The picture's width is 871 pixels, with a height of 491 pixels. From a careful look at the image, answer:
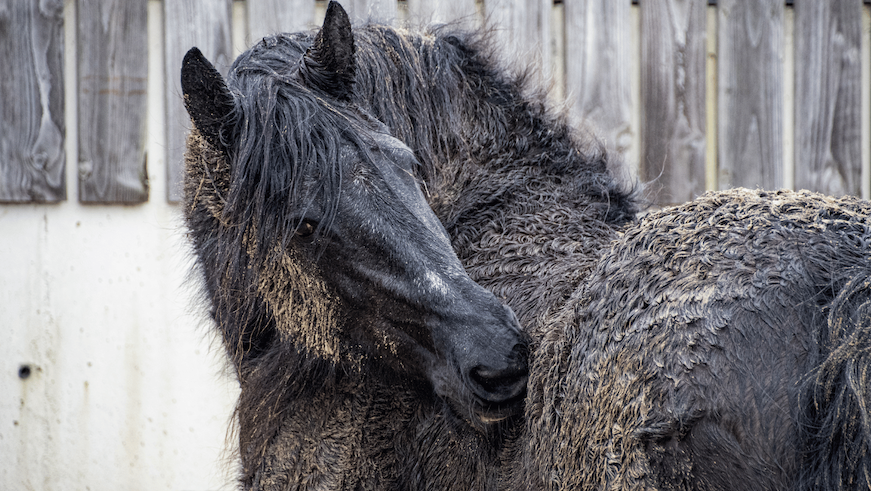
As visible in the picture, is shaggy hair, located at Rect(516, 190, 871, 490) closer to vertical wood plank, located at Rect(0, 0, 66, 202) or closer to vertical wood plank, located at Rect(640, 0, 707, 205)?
vertical wood plank, located at Rect(640, 0, 707, 205)

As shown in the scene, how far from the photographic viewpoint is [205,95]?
1.66m

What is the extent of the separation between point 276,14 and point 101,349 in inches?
89.7

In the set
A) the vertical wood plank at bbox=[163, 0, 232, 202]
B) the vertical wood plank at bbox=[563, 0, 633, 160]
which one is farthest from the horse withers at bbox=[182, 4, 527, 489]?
the vertical wood plank at bbox=[563, 0, 633, 160]

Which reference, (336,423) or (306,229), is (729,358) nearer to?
(306,229)

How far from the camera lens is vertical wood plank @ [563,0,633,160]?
3.92 metres

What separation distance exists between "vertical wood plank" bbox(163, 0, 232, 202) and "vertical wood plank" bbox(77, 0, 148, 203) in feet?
0.49

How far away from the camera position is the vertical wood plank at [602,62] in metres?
3.92

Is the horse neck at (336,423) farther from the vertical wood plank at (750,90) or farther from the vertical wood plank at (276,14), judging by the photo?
the vertical wood plank at (750,90)

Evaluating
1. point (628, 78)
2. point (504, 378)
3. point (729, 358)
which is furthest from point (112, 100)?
point (729, 358)

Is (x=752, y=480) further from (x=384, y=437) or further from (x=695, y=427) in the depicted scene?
(x=384, y=437)

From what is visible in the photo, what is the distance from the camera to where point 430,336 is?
5.28ft

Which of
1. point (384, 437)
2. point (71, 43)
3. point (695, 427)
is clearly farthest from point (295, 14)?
point (695, 427)

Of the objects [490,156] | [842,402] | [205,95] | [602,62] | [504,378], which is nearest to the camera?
[842,402]

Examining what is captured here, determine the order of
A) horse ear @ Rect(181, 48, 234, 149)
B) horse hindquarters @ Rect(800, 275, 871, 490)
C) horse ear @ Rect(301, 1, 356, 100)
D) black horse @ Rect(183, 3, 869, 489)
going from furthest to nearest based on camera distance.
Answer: horse ear @ Rect(301, 1, 356, 100)
horse ear @ Rect(181, 48, 234, 149)
black horse @ Rect(183, 3, 869, 489)
horse hindquarters @ Rect(800, 275, 871, 490)
